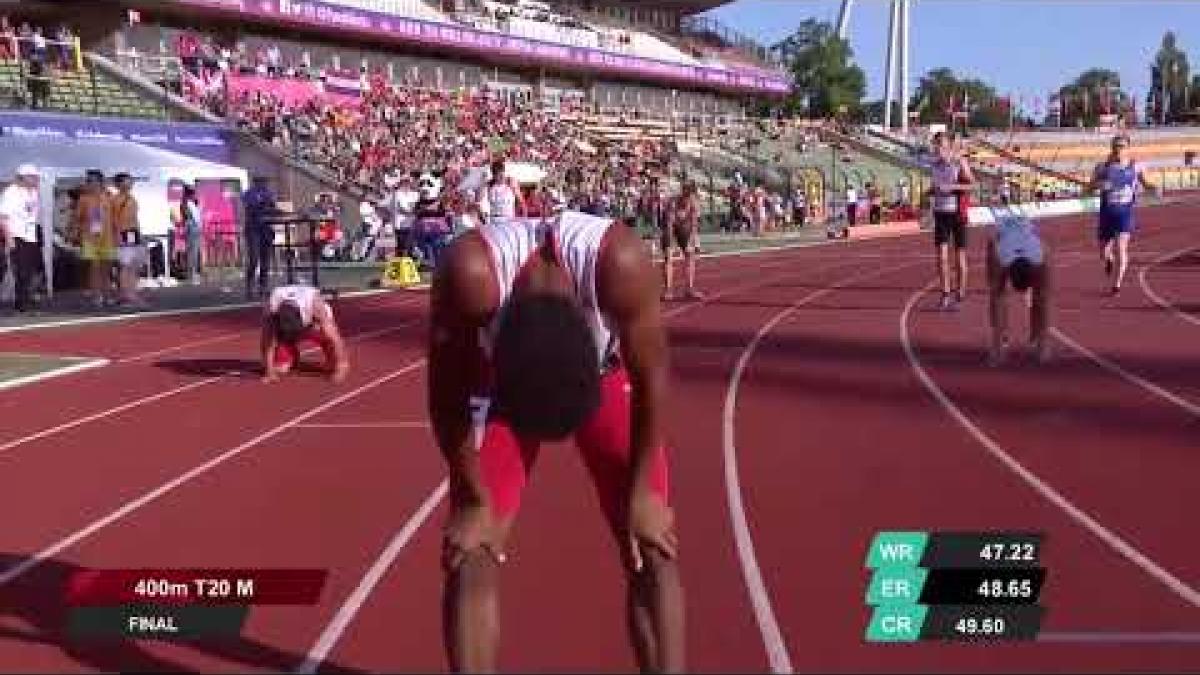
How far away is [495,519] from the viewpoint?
3.89 meters

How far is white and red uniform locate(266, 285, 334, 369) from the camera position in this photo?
11805 millimetres

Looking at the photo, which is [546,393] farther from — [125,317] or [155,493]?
[125,317]

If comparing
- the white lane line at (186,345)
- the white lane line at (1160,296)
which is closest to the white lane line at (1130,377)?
the white lane line at (1160,296)

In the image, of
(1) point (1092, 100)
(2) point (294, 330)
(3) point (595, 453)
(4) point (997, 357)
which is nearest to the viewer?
(3) point (595, 453)

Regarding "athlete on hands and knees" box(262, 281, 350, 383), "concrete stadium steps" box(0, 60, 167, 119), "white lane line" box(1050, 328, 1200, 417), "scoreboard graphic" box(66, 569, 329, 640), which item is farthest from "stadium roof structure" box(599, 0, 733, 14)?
"scoreboard graphic" box(66, 569, 329, 640)

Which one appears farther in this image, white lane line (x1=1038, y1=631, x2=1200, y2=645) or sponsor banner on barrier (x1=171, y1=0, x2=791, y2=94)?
sponsor banner on barrier (x1=171, y1=0, x2=791, y2=94)

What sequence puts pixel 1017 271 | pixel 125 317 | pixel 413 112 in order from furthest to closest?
pixel 413 112 < pixel 125 317 < pixel 1017 271

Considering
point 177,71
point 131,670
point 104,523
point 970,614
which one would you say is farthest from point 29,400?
point 177,71

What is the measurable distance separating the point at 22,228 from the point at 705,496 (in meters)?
13.2

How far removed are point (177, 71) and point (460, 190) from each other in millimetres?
14500

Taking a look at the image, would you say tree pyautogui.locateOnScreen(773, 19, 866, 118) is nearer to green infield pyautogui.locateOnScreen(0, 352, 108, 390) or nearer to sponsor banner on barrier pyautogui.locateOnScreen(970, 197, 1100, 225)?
sponsor banner on barrier pyautogui.locateOnScreen(970, 197, 1100, 225)

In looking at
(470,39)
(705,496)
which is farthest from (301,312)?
(470,39)

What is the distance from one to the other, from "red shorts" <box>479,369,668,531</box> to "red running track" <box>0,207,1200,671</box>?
1096mm

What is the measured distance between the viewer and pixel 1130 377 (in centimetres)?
1095
